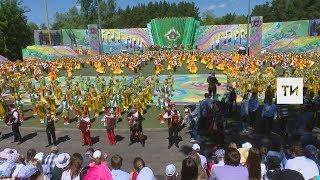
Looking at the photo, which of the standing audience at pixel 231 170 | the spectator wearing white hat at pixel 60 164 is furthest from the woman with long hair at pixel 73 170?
the standing audience at pixel 231 170

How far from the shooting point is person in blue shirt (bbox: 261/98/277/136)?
13.6m

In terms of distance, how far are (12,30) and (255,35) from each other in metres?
34.2

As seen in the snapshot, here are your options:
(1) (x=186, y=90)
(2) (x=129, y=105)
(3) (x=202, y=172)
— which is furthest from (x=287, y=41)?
(3) (x=202, y=172)

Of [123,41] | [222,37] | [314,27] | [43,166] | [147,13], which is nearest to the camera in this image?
[43,166]

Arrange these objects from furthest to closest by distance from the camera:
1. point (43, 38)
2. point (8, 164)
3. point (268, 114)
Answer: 1. point (43, 38)
2. point (268, 114)
3. point (8, 164)

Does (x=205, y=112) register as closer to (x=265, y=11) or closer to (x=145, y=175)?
(x=145, y=175)

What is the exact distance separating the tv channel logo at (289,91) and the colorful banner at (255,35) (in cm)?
4319

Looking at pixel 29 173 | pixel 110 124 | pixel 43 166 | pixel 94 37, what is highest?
pixel 94 37

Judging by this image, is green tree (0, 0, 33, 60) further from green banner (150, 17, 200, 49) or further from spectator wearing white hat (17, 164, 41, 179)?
spectator wearing white hat (17, 164, 41, 179)

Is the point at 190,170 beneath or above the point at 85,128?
above

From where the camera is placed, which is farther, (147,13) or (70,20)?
(70,20)

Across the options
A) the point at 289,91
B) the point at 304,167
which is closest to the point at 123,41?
the point at 289,91

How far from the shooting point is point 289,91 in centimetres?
973

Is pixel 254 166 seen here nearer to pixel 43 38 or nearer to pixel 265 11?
pixel 43 38
